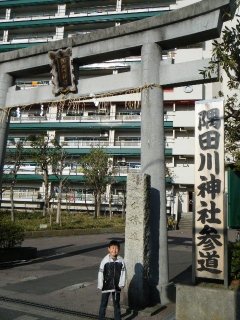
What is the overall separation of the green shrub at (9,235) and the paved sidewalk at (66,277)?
0.66 m

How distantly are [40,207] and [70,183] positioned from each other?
3859mm

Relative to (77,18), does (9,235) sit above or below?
below

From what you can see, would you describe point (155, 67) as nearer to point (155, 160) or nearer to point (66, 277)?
Answer: point (155, 160)

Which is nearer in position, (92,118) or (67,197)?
(67,197)

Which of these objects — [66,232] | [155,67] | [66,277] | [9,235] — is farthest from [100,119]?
[155,67]

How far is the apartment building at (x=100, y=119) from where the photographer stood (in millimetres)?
29953

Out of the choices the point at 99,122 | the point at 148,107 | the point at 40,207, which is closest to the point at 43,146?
the point at 99,122

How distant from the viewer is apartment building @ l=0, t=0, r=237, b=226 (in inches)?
1179

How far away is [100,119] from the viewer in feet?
106

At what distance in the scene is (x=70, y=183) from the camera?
3312 cm

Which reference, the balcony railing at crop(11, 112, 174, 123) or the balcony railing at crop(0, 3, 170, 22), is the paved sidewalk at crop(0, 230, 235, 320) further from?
the balcony railing at crop(0, 3, 170, 22)

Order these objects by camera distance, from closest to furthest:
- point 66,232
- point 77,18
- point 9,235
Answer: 1. point 9,235
2. point 66,232
3. point 77,18

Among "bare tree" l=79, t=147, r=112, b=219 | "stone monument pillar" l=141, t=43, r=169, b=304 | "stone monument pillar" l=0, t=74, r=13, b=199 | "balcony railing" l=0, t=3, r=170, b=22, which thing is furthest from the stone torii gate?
"balcony railing" l=0, t=3, r=170, b=22

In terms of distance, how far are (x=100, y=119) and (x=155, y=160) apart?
85.3 feet
